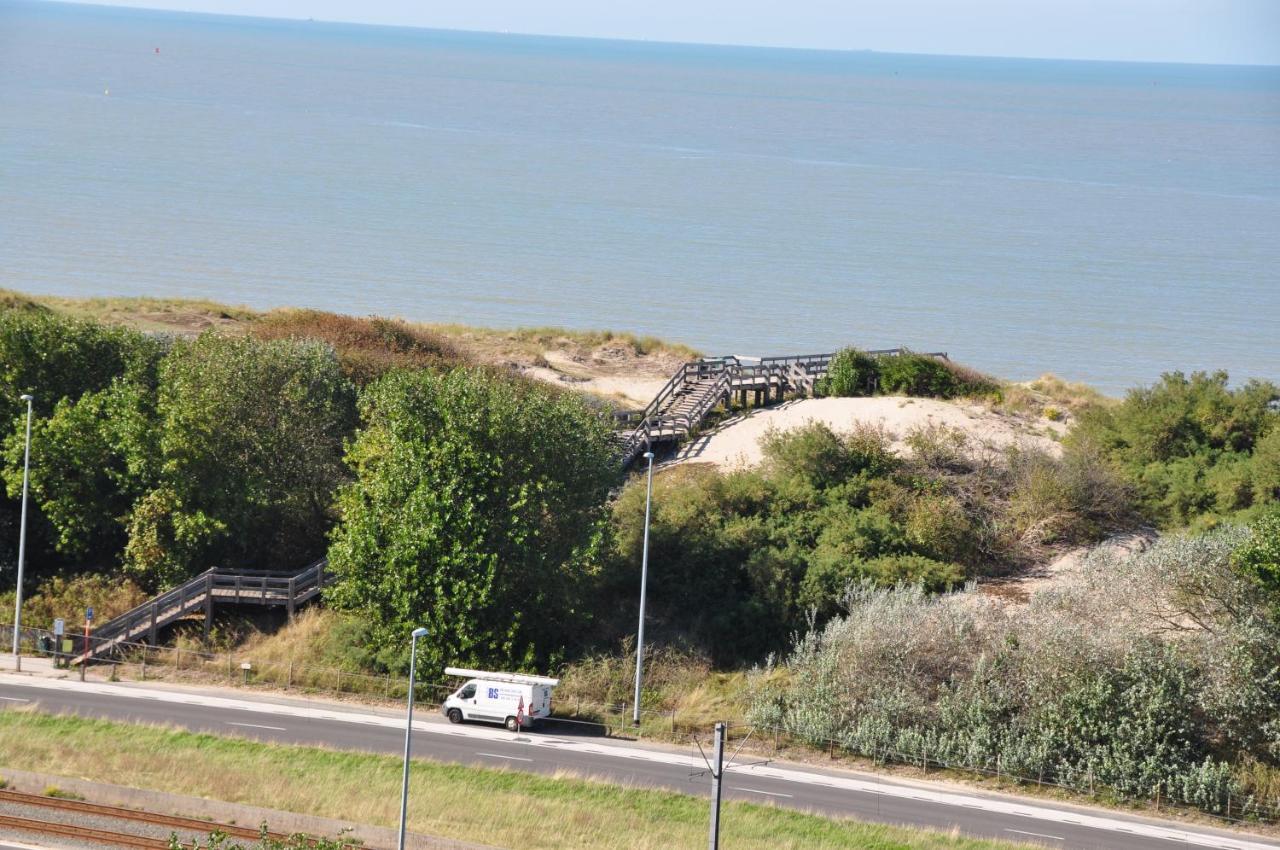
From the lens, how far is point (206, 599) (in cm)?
4278

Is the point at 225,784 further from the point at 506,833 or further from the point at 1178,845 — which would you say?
the point at 1178,845

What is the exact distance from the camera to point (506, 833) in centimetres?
3003

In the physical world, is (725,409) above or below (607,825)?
above

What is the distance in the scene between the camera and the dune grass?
3017 cm

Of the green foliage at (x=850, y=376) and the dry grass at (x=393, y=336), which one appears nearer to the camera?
the green foliage at (x=850, y=376)

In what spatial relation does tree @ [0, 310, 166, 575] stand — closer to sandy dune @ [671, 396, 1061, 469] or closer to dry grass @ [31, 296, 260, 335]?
dry grass @ [31, 296, 260, 335]

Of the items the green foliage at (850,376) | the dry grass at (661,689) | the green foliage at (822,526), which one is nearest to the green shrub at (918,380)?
the green foliage at (850,376)

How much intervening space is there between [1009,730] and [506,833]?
1314 cm

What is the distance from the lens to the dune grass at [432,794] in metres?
30.2

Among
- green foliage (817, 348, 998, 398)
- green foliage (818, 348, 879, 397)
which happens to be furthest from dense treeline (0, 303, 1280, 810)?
green foliage (818, 348, 879, 397)

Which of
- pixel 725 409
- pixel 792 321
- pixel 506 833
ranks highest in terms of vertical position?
pixel 792 321

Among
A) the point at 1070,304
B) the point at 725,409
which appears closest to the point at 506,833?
the point at 725,409

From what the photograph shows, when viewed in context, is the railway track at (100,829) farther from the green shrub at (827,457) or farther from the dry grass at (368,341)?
the dry grass at (368,341)

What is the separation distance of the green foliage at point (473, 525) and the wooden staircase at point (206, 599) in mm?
2454
